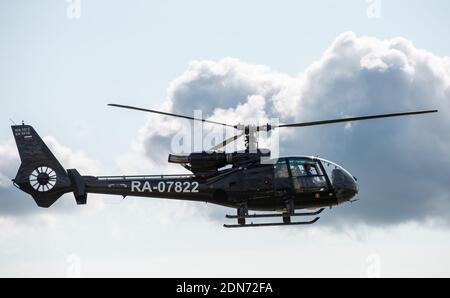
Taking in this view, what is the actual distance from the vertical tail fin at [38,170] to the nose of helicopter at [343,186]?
16.6m

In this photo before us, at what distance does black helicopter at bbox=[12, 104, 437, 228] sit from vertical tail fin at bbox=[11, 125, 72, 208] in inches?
44.1

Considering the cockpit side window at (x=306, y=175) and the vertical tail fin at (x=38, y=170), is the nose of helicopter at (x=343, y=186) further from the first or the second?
the vertical tail fin at (x=38, y=170)

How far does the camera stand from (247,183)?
42938 mm

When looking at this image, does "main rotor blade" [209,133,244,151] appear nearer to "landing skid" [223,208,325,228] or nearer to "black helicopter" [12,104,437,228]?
"black helicopter" [12,104,437,228]

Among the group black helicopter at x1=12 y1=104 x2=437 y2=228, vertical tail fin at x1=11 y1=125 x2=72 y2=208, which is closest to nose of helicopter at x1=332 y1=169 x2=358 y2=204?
black helicopter at x1=12 y1=104 x2=437 y2=228

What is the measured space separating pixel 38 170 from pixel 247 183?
13.6 meters

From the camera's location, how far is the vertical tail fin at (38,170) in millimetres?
45094

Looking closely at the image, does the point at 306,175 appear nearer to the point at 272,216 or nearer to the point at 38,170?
the point at 272,216

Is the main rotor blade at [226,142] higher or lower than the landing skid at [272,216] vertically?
higher

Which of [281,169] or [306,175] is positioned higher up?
[281,169]

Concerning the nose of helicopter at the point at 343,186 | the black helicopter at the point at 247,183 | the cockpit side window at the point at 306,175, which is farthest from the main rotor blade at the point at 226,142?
the nose of helicopter at the point at 343,186

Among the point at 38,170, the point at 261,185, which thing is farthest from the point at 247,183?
the point at 38,170
